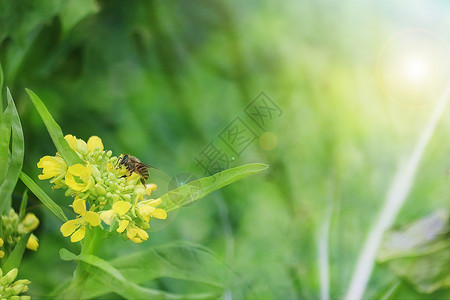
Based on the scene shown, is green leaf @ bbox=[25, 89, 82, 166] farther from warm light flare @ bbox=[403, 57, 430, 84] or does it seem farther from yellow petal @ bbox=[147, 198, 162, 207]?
warm light flare @ bbox=[403, 57, 430, 84]

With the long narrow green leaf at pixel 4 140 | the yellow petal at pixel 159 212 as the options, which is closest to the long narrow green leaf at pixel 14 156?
the long narrow green leaf at pixel 4 140

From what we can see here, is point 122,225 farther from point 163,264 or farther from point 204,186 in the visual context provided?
point 163,264

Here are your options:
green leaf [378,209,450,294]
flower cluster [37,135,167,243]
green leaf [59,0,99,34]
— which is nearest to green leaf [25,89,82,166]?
flower cluster [37,135,167,243]

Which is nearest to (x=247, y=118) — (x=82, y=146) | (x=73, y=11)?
(x=73, y=11)

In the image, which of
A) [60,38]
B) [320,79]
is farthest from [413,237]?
[60,38]

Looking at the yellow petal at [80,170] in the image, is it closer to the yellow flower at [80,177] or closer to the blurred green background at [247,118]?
the yellow flower at [80,177]

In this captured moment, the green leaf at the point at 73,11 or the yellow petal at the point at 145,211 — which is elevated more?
the green leaf at the point at 73,11

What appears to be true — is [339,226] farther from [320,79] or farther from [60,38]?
[60,38]
